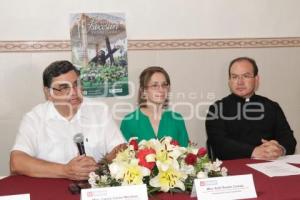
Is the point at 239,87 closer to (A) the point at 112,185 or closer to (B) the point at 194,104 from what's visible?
(B) the point at 194,104

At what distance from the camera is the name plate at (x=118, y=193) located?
163 centimetres

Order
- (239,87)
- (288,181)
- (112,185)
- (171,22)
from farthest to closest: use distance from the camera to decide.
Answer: (171,22) < (239,87) < (288,181) < (112,185)

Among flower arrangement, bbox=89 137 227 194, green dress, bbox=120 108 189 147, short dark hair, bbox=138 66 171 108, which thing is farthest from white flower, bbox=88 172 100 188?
short dark hair, bbox=138 66 171 108

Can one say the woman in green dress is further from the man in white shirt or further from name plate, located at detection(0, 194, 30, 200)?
name plate, located at detection(0, 194, 30, 200)

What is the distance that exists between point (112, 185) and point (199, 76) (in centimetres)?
Result: 208

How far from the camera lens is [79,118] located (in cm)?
257

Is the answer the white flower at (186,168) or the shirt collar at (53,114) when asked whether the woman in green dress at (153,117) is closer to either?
the shirt collar at (53,114)

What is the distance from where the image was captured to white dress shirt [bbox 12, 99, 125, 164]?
2452 millimetres

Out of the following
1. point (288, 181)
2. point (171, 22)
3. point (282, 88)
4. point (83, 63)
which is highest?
point (171, 22)

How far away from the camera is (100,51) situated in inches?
132

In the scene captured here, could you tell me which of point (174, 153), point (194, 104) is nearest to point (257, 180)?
point (174, 153)

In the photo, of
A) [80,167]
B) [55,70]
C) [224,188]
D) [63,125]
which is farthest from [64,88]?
[224,188]

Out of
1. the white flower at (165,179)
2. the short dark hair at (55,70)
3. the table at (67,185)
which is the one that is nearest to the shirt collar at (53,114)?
the short dark hair at (55,70)

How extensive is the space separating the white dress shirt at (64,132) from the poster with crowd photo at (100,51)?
74 cm
